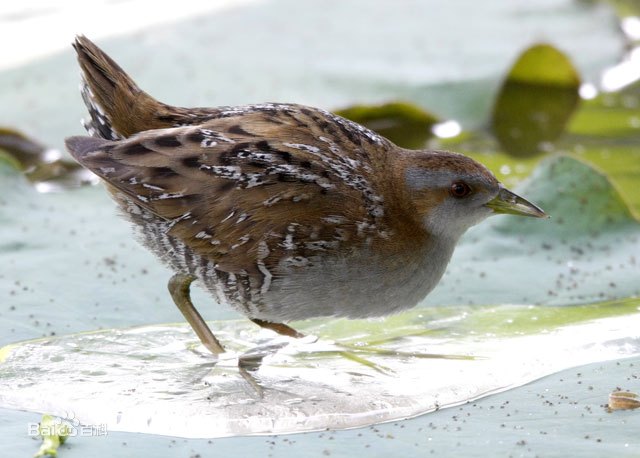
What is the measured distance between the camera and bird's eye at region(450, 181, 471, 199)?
4.32m

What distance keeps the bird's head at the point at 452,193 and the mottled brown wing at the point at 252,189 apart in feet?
0.56

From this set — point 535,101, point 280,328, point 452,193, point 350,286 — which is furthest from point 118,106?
Answer: point 535,101

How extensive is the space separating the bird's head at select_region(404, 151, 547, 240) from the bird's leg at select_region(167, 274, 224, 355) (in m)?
0.87

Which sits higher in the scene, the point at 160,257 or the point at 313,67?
the point at 313,67

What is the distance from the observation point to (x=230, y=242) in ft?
13.7

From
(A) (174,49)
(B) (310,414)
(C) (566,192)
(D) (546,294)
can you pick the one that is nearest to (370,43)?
(A) (174,49)

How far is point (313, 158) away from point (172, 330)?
33.9 inches

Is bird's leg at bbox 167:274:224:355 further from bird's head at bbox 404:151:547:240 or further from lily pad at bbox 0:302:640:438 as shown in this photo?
bird's head at bbox 404:151:547:240

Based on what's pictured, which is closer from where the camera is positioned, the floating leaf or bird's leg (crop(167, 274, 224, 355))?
bird's leg (crop(167, 274, 224, 355))

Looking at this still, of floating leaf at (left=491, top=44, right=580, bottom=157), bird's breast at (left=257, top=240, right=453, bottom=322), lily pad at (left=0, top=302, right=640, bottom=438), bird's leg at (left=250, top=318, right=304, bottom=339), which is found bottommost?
lily pad at (left=0, top=302, right=640, bottom=438)

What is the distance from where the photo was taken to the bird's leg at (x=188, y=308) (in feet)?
14.1

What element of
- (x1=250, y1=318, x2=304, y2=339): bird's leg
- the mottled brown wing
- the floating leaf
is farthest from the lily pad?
the floating leaf

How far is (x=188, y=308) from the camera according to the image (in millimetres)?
4395

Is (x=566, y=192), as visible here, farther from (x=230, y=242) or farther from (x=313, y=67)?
(x=313, y=67)
